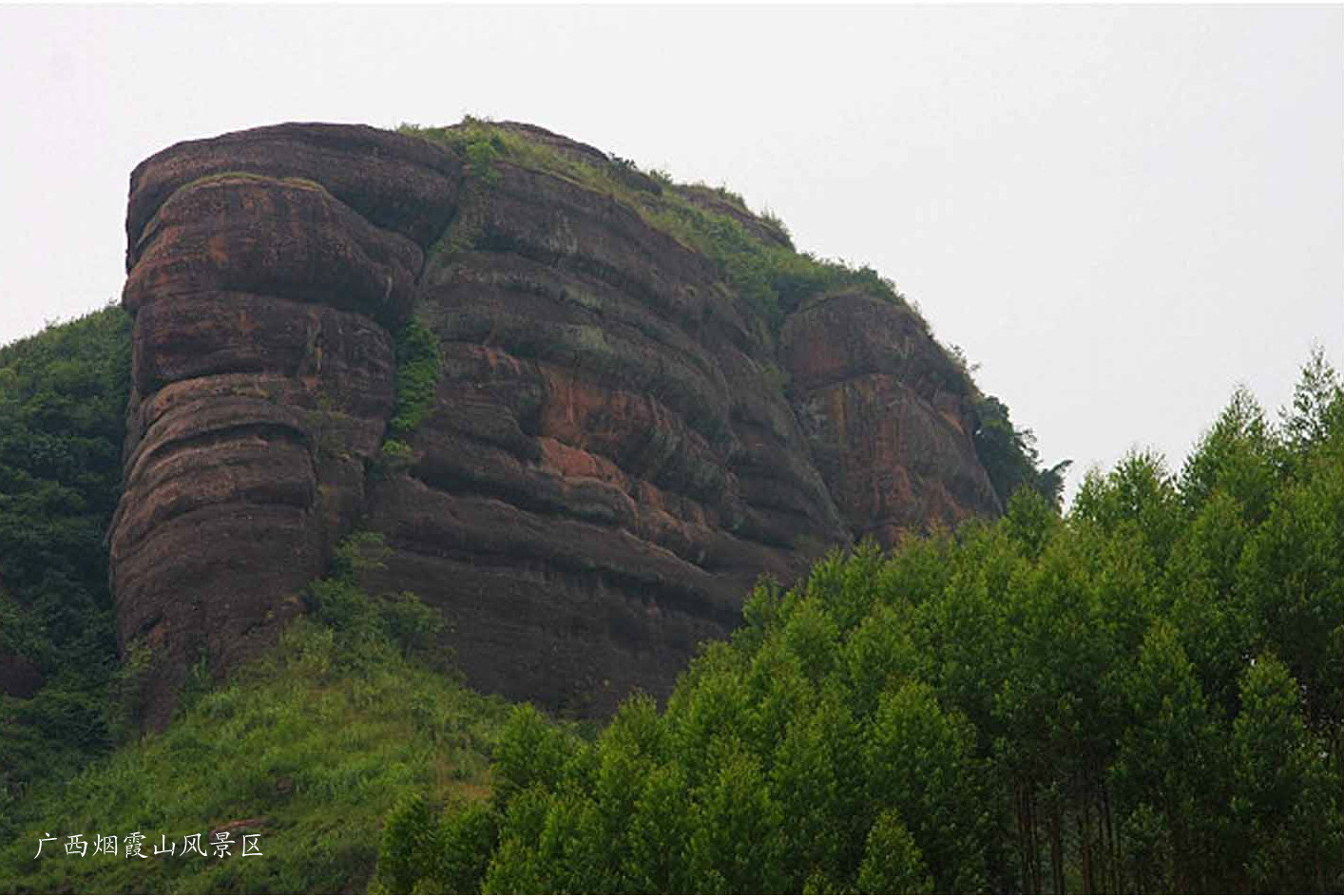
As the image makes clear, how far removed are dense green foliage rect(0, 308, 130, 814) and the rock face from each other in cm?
225

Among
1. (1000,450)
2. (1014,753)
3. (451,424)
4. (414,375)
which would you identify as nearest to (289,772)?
(451,424)

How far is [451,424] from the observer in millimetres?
62000

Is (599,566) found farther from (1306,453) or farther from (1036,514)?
(1306,453)

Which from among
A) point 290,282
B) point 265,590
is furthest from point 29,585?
point 290,282

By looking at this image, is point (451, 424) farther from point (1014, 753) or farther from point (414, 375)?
point (1014, 753)

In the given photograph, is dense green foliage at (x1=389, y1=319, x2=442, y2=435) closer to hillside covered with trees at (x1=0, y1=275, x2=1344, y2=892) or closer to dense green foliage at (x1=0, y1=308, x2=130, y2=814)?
hillside covered with trees at (x1=0, y1=275, x2=1344, y2=892)

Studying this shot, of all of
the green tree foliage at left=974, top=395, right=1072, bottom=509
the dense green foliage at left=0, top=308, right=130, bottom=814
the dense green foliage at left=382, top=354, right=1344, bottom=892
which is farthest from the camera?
the green tree foliage at left=974, top=395, right=1072, bottom=509

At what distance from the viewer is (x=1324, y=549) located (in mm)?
34656

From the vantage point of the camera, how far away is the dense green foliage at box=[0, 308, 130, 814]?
169ft

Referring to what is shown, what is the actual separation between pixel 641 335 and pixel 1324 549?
4058 cm

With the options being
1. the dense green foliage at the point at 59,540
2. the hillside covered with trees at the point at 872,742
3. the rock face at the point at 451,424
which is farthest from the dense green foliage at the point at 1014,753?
the dense green foliage at the point at 59,540

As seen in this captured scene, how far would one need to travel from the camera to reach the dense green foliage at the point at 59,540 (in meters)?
51.7

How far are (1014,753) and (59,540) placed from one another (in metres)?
40.2

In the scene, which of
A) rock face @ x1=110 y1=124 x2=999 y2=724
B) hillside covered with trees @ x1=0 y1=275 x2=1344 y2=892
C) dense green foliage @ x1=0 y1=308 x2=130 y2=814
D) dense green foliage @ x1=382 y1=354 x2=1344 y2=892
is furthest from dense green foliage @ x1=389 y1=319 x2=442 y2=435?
dense green foliage @ x1=382 y1=354 x2=1344 y2=892
